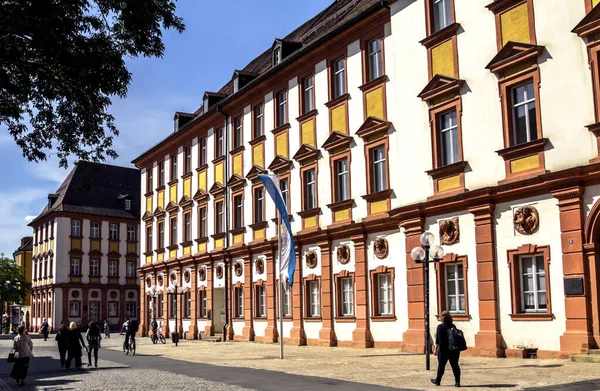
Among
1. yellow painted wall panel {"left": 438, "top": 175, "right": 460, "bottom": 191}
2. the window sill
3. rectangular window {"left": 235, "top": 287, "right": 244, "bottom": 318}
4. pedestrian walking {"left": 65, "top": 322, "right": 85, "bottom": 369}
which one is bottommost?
pedestrian walking {"left": 65, "top": 322, "right": 85, "bottom": 369}

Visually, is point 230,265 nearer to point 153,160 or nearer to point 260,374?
point 153,160

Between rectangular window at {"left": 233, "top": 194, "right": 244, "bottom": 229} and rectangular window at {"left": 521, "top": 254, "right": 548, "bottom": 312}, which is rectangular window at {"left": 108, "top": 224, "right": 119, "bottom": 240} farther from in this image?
rectangular window at {"left": 521, "top": 254, "right": 548, "bottom": 312}

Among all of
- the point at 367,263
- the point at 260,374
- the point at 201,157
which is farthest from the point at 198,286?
the point at 260,374

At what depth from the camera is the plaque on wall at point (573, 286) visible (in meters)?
19.4

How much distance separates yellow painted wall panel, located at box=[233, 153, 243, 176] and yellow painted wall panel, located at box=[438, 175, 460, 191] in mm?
16376

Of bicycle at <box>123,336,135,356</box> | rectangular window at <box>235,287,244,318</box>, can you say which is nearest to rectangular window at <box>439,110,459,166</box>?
bicycle at <box>123,336,135,356</box>

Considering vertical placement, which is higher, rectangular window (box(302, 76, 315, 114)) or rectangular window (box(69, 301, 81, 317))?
rectangular window (box(302, 76, 315, 114))

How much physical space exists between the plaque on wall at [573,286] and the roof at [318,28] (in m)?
12.6

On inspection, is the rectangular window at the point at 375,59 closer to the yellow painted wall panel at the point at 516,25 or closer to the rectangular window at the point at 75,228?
the yellow painted wall panel at the point at 516,25

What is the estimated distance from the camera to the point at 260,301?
3684 cm

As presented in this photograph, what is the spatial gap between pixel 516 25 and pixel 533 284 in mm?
7593

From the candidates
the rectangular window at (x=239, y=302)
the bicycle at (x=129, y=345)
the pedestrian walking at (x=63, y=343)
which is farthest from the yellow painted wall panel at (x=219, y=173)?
the pedestrian walking at (x=63, y=343)

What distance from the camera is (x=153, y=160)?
169 feet

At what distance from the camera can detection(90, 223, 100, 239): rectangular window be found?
80.4 metres
